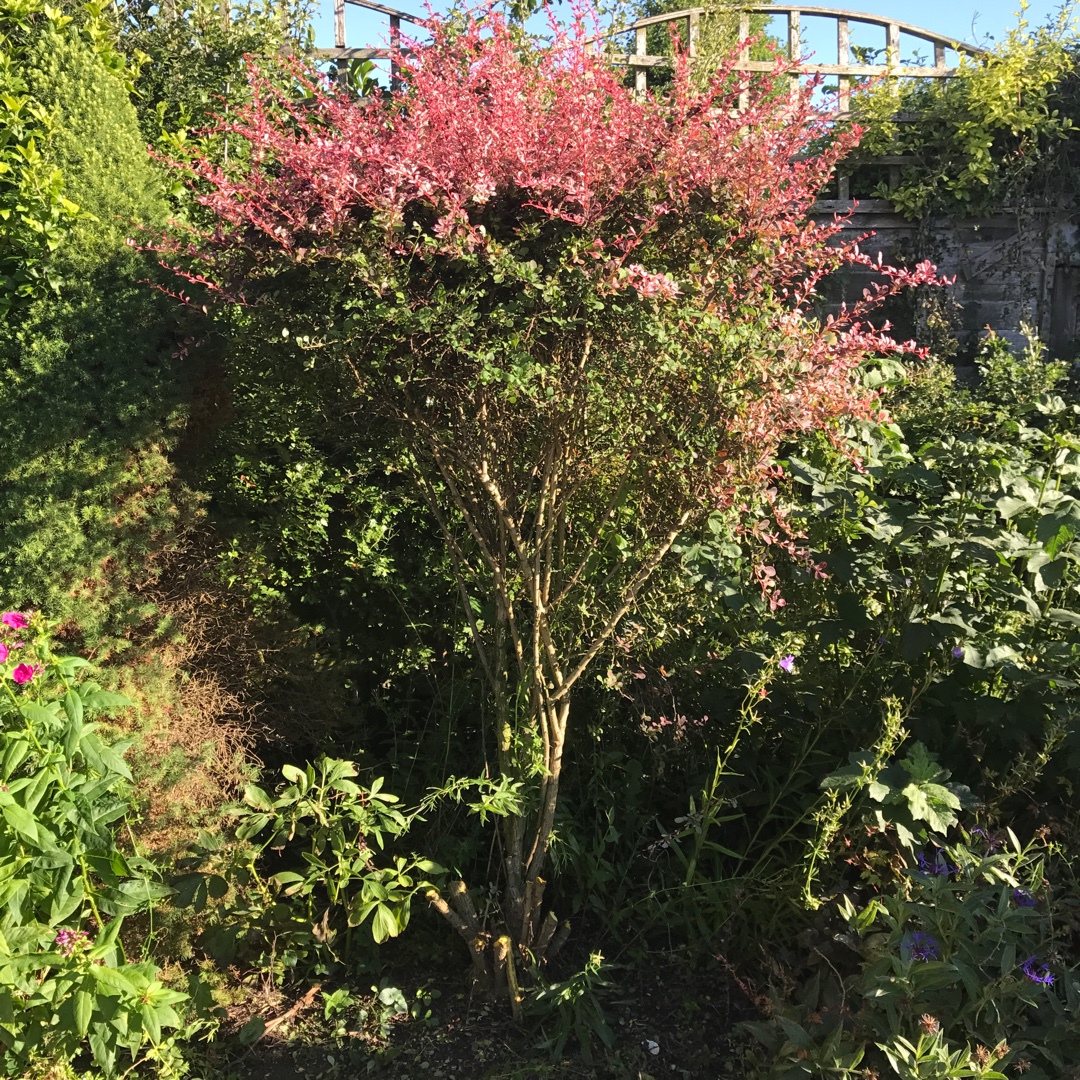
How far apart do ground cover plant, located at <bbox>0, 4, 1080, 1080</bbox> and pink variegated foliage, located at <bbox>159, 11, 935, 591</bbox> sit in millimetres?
14

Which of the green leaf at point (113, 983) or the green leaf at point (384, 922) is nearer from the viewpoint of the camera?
the green leaf at point (113, 983)

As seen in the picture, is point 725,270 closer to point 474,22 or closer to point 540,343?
point 540,343

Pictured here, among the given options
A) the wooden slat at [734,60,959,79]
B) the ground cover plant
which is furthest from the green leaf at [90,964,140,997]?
the wooden slat at [734,60,959,79]

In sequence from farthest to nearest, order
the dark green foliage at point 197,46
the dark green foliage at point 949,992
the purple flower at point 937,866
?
the dark green foliage at point 197,46 < the purple flower at point 937,866 < the dark green foliage at point 949,992

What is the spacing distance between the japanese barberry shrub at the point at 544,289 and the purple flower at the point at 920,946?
0.93 m

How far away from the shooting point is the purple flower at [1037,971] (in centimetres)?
197

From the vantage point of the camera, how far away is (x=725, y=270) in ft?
7.68

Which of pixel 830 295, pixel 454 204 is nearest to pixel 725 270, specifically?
pixel 454 204

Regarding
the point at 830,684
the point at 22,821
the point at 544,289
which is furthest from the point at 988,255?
the point at 22,821

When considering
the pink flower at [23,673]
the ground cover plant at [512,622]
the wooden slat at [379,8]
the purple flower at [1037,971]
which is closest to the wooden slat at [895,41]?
the wooden slat at [379,8]

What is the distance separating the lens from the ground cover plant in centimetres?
214

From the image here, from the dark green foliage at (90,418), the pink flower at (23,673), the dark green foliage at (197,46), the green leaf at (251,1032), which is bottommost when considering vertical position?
the green leaf at (251,1032)

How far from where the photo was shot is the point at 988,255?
27.1 feet

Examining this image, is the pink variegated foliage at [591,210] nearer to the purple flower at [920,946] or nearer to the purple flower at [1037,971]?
the purple flower at [920,946]
